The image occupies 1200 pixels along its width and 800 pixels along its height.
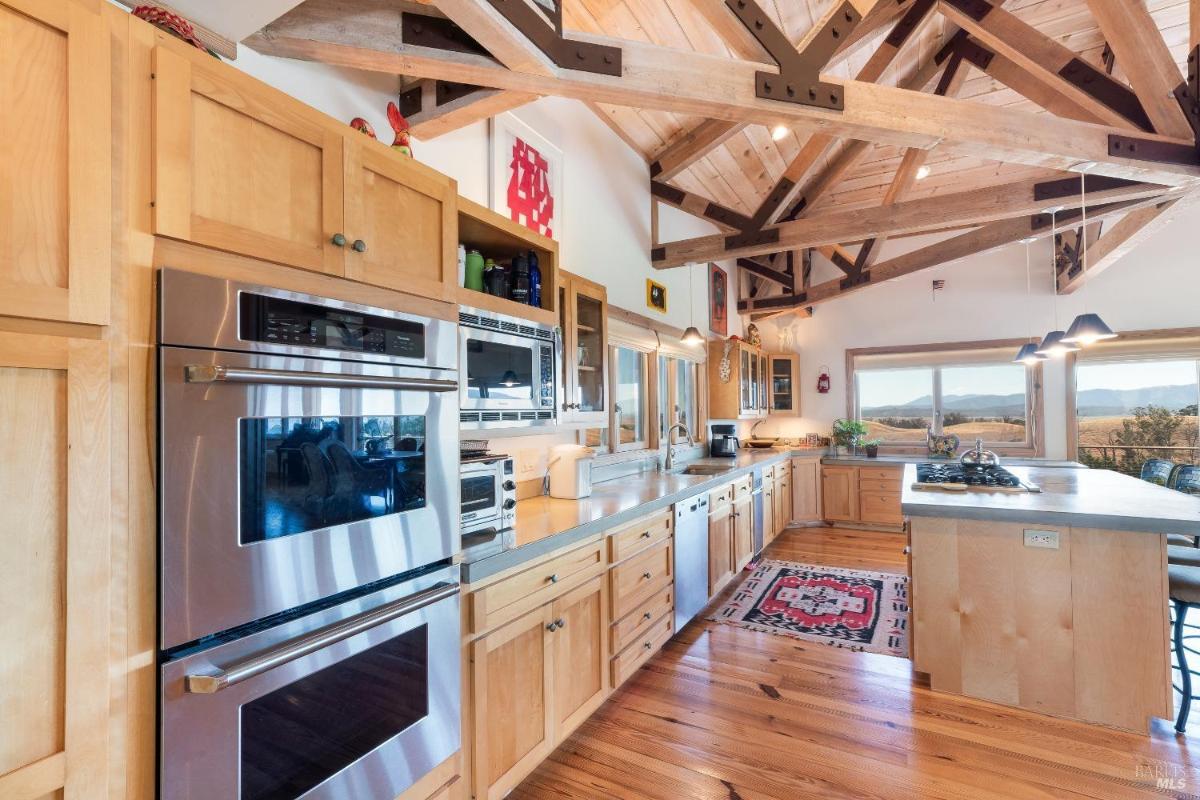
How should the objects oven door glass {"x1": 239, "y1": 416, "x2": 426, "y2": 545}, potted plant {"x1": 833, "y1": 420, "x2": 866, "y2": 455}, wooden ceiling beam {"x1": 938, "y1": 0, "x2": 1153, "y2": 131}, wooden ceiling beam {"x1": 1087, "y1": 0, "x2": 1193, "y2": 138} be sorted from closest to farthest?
oven door glass {"x1": 239, "y1": 416, "x2": 426, "y2": 545} → wooden ceiling beam {"x1": 1087, "y1": 0, "x2": 1193, "y2": 138} → wooden ceiling beam {"x1": 938, "y1": 0, "x2": 1153, "y2": 131} → potted plant {"x1": 833, "y1": 420, "x2": 866, "y2": 455}

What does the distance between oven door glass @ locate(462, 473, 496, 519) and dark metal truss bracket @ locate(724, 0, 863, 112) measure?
1791 millimetres

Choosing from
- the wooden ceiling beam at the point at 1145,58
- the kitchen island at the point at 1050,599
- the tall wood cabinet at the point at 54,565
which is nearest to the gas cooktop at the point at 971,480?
the kitchen island at the point at 1050,599

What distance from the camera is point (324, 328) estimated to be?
50.8 inches

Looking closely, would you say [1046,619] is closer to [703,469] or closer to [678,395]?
[703,469]

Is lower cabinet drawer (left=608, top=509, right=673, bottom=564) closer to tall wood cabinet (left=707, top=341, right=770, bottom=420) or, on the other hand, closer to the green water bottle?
the green water bottle

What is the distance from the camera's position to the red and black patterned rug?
3.24 m

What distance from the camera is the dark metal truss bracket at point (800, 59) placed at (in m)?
2.02

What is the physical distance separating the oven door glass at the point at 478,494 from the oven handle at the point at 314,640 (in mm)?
368

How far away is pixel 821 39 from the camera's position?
6.87 feet

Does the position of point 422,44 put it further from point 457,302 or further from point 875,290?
point 875,290

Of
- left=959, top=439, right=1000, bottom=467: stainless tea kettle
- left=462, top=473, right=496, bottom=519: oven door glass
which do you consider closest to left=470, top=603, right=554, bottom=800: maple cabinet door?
left=462, top=473, right=496, bottom=519: oven door glass

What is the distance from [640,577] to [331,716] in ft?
5.27

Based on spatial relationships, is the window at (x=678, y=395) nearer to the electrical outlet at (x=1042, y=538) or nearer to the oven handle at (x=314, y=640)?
the electrical outlet at (x=1042, y=538)

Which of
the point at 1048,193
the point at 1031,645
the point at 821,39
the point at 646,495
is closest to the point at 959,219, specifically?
the point at 1048,193
